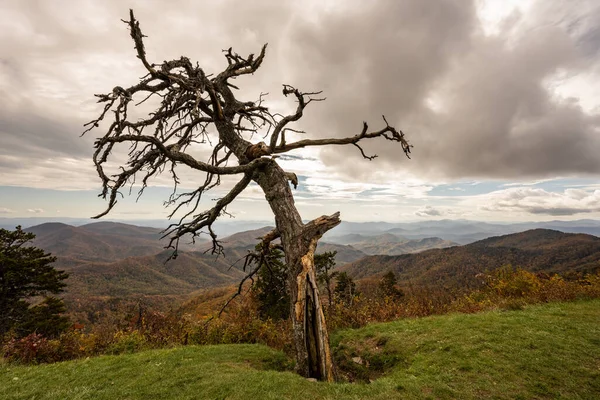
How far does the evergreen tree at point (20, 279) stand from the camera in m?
26.7

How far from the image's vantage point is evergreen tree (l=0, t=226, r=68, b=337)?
26.7 m

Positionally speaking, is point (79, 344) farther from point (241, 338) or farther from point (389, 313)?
point (389, 313)

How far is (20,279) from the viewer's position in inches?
1101

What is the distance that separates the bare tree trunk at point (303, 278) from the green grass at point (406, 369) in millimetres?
486

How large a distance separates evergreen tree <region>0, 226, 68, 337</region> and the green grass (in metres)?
25.1

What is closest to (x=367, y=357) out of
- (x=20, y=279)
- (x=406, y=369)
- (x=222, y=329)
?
(x=406, y=369)

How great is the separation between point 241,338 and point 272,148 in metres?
8.60

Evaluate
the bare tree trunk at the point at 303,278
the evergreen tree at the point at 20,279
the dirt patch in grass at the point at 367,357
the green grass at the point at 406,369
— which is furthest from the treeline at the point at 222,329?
the evergreen tree at the point at 20,279

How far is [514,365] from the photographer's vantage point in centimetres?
626

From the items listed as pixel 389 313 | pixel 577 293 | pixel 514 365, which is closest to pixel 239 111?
pixel 514 365

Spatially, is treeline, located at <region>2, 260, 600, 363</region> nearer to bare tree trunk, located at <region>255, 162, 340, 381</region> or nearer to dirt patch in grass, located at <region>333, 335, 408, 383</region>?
dirt patch in grass, located at <region>333, 335, 408, 383</region>

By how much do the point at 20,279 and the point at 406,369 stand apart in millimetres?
38397

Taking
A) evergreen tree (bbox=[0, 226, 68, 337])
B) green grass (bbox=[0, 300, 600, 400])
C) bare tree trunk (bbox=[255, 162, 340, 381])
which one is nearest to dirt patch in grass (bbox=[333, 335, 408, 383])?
green grass (bbox=[0, 300, 600, 400])

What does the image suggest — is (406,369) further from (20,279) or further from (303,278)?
(20,279)
